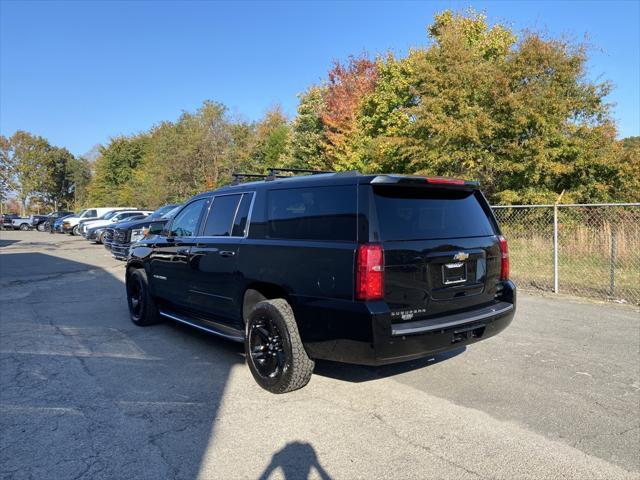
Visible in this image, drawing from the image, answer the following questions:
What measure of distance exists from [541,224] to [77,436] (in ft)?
36.4

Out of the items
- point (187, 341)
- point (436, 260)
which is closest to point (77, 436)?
point (187, 341)

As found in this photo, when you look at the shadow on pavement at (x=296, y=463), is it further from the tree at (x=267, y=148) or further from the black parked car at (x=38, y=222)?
the black parked car at (x=38, y=222)

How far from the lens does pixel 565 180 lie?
16.2m

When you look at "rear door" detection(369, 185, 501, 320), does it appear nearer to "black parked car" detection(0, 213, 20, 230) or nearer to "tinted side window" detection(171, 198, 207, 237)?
"tinted side window" detection(171, 198, 207, 237)

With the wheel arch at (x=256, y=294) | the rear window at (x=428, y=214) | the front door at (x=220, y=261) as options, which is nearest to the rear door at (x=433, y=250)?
the rear window at (x=428, y=214)

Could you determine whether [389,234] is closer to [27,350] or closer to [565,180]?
[27,350]

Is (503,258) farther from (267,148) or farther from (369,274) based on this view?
(267,148)

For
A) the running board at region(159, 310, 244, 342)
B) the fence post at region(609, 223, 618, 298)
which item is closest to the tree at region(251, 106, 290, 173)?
the fence post at region(609, 223, 618, 298)

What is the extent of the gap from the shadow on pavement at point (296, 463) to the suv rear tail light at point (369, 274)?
1143mm

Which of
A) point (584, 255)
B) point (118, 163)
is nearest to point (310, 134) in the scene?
point (584, 255)

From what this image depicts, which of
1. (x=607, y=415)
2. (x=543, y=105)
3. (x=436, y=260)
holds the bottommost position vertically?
(x=607, y=415)

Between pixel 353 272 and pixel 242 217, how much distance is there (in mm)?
1792

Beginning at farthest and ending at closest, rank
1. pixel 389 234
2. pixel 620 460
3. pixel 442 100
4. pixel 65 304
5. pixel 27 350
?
1. pixel 442 100
2. pixel 65 304
3. pixel 27 350
4. pixel 389 234
5. pixel 620 460

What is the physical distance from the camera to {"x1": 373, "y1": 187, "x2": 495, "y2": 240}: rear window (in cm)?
387
